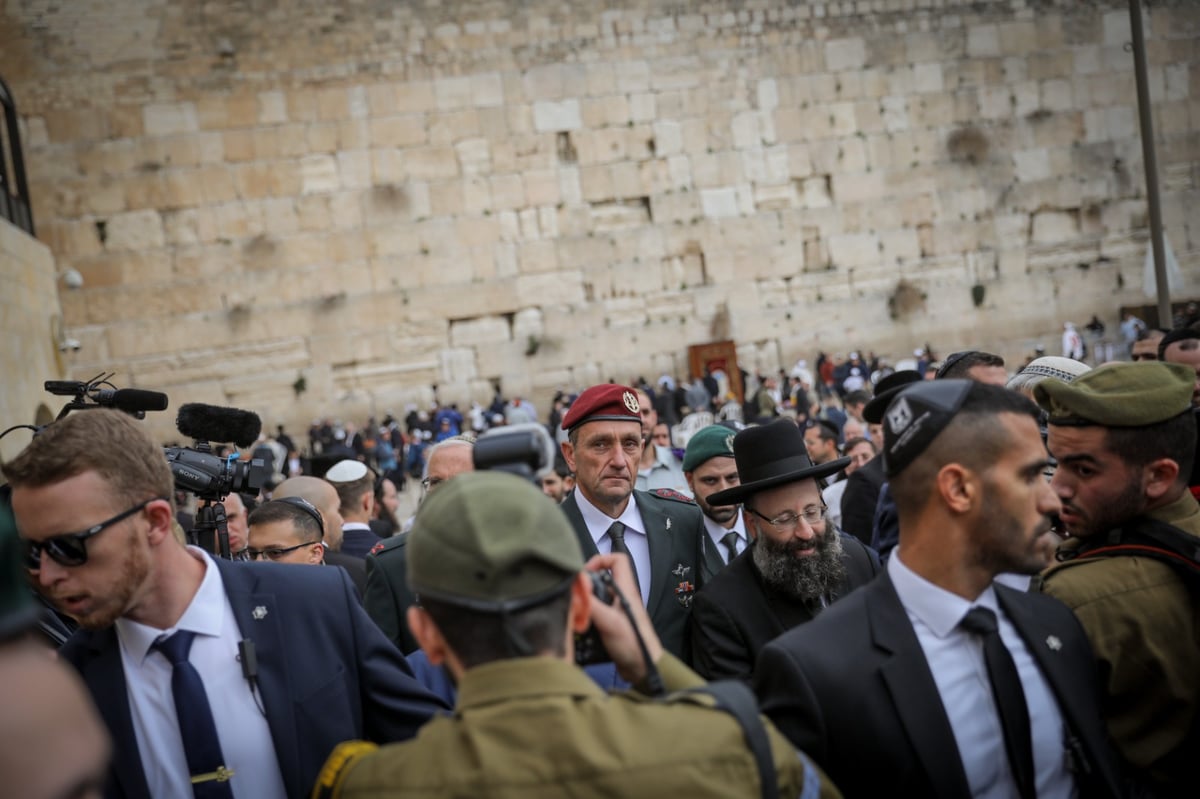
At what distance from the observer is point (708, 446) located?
4.32m

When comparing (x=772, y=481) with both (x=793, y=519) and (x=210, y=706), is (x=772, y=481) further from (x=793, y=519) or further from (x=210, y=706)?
(x=210, y=706)

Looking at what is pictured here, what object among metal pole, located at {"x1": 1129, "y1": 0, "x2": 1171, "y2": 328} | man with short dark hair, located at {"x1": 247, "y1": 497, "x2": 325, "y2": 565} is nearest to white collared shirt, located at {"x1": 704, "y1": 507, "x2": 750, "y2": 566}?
man with short dark hair, located at {"x1": 247, "y1": 497, "x2": 325, "y2": 565}

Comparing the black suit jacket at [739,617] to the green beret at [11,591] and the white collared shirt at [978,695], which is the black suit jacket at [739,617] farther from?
the green beret at [11,591]

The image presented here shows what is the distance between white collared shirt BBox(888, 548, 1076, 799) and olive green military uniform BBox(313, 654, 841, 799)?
19.4 inches

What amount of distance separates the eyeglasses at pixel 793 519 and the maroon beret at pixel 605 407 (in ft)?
2.59

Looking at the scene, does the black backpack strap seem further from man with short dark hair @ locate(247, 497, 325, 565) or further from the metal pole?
the metal pole

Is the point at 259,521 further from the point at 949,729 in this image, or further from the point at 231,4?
the point at 231,4

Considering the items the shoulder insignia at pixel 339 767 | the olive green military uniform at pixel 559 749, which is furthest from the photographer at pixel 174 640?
the olive green military uniform at pixel 559 749

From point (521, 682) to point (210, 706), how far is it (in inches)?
34.3

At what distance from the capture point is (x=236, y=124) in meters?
21.3

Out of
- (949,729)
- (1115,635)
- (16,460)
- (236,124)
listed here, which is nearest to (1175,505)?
(1115,635)

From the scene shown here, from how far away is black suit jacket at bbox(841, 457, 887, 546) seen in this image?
181 inches

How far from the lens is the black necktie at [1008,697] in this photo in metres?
1.86

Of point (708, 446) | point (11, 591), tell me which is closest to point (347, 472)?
point (708, 446)
